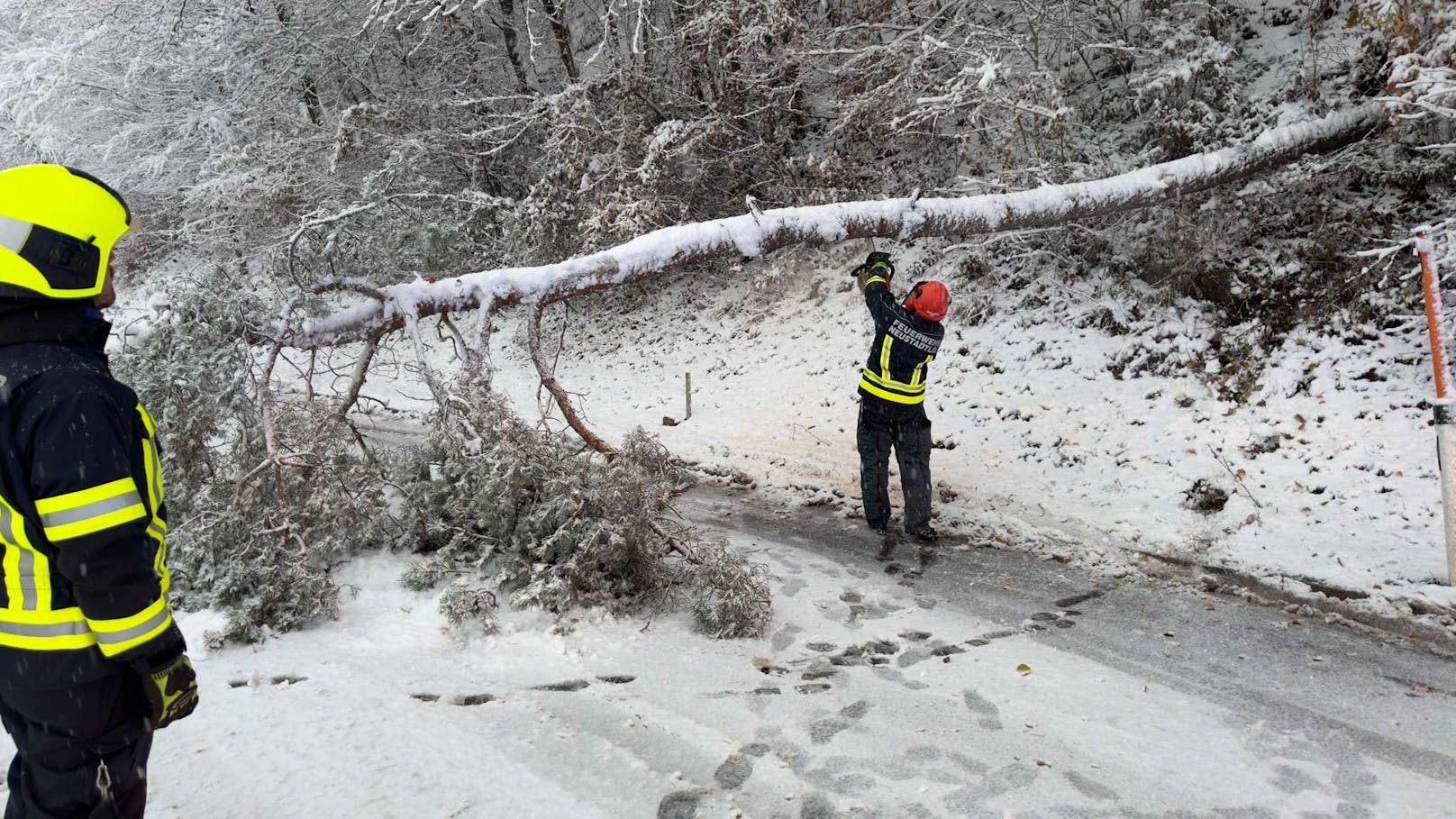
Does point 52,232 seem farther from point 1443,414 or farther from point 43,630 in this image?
point 1443,414

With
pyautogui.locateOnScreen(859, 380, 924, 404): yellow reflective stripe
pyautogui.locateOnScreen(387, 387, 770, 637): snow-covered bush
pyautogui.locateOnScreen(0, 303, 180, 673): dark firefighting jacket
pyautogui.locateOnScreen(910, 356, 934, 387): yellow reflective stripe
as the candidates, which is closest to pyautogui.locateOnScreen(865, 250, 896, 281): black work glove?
pyautogui.locateOnScreen(910, 356, 934, 387): yellow reflective stripe

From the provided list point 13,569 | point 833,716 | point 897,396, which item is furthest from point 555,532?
point 897,396

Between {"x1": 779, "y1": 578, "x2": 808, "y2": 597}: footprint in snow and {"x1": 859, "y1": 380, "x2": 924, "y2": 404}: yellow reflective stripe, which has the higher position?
{"x1": 859, "y1": 380, "x2": 924, "y2": 404}: yellow reflective stripe

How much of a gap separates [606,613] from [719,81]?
10.9 m

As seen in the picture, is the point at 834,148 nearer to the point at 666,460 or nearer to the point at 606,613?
the point at 666,460

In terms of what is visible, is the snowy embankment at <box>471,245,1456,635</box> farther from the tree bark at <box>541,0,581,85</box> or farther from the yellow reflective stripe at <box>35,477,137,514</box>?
the tree bark at <box>541,0,581,85</box>

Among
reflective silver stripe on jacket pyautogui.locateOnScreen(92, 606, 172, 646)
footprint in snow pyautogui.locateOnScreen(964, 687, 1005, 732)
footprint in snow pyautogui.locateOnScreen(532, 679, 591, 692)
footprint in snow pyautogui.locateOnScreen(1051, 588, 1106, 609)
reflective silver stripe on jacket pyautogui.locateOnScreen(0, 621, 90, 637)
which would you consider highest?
reflective silver stripe on jacket pyautogui.locateOnScreen(0, 621, 90, 637)

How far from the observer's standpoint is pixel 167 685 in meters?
2.35

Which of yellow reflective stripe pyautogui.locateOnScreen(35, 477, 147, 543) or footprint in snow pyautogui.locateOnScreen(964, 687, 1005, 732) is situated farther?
footprint in snow pyautogui.locateOnScreen(964, 687, 1005, 732)

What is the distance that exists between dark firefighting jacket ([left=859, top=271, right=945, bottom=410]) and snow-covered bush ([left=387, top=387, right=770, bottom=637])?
2.20 m

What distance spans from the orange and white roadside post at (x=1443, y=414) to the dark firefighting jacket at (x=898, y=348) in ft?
10.3

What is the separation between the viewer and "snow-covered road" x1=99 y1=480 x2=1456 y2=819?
3225 mm

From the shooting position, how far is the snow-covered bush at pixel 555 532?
16.3 ft

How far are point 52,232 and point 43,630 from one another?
1.07m
